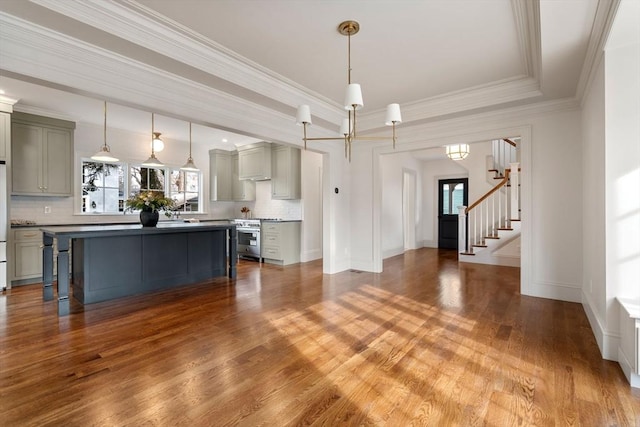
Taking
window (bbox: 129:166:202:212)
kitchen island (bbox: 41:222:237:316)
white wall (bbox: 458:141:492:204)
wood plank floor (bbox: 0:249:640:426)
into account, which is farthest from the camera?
white wall (bbox: 458:141:492:204)

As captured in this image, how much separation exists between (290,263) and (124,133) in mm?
4285

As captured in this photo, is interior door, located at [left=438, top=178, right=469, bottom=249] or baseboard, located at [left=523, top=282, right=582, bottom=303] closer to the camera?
baseboard, located at [left=523, top=282, right=582, bottom=303]

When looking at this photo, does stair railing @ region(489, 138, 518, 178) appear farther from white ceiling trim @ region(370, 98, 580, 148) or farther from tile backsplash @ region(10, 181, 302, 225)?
tile backsplash @ region(10, 181, 302, 225)

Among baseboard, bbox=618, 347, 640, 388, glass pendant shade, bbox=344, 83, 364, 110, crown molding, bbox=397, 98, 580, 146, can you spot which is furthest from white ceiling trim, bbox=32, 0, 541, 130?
baseboard, bbox=618, 347, 640, 388

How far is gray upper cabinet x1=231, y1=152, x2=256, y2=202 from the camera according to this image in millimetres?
7805

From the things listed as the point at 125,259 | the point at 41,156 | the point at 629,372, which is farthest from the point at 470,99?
the point at 41,156

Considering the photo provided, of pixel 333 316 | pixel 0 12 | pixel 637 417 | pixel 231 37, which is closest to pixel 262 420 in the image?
pixel 333 316

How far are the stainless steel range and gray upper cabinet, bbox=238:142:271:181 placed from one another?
1072 mm

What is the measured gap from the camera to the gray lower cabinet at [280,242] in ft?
21.2

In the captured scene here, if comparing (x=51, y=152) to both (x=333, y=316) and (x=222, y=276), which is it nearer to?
(x=222, y=276)

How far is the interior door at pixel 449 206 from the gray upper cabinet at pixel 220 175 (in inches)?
A: 244

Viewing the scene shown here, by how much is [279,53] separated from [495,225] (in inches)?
239

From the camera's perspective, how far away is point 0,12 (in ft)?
7.37

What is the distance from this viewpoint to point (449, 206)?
9.32m
